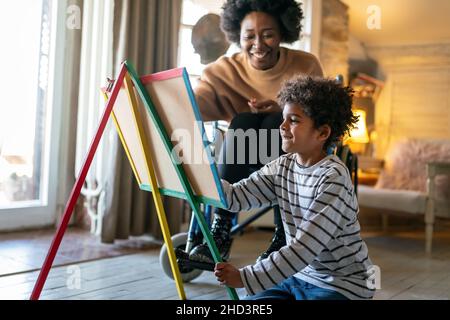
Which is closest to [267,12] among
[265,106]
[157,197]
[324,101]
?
[265,106]

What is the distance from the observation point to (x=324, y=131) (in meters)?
1.16

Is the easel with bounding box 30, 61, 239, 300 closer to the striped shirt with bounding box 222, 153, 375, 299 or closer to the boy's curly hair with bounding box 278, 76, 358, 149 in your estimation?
the striped shirt with bounding box 222, 153, 375, 299

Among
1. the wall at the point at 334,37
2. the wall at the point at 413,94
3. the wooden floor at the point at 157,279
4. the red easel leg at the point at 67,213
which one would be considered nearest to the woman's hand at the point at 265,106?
the red easel leg at the point at 67,213

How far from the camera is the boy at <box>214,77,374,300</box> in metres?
1.03

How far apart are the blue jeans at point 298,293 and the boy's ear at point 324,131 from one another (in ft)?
1.13

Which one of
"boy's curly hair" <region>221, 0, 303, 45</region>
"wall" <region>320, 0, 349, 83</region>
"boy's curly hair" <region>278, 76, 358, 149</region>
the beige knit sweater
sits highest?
"wall" <region>320, 0, 349, 83</region>

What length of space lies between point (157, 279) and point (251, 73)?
899 mm

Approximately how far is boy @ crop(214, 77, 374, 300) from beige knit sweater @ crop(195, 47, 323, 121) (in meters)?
0.62

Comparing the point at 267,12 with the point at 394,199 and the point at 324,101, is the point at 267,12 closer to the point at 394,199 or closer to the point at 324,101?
the point at 324,101

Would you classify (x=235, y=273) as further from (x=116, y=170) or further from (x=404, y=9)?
(x=404, y=9)

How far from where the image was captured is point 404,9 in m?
3.77

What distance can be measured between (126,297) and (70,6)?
1.82m

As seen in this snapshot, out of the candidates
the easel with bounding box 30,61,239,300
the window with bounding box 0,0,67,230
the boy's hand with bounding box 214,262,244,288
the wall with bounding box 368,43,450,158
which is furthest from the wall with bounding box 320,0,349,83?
the boy's hand with bounding box 214,262,244,288

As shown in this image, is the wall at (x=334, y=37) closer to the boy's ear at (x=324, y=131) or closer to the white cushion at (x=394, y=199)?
the white cushion at (x=394, y=199)
